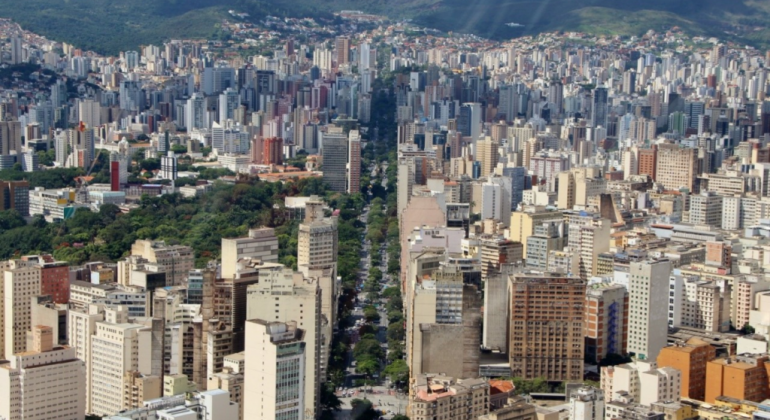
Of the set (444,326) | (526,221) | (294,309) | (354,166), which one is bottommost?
(444,326)

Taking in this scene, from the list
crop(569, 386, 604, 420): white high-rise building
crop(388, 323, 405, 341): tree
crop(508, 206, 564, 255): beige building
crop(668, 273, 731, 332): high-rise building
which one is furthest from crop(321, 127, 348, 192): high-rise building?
crop(569, 386, 604, 420): white high-rise building

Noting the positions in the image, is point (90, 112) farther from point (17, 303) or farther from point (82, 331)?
point (82, 331)

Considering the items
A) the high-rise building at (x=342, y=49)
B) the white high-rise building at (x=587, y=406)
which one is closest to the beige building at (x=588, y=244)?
the white high-rise building at (x=587, y=406)

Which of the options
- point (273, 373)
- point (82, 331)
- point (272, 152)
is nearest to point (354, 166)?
point (272, 152)

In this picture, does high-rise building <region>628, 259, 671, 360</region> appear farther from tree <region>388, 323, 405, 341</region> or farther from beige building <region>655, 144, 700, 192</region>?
beige building <region>655, 144, 700, 192</region>

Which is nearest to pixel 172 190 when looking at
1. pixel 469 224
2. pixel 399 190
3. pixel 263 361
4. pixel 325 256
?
pixel 399 190

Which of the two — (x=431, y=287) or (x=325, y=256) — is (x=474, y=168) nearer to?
(x=325, y=256)
